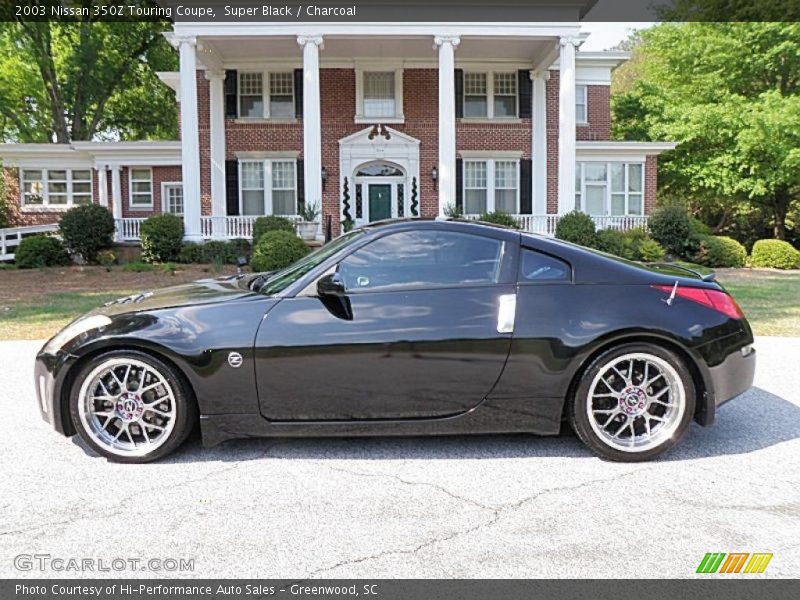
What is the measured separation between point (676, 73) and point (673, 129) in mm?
3767

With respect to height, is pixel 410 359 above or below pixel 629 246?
below

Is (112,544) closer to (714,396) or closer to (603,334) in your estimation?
(603,334)

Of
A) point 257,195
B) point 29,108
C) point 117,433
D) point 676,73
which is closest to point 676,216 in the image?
point 676,73

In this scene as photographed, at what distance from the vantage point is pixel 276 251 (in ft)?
56.3

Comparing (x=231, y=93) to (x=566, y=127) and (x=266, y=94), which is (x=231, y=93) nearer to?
(x=266, y=94)

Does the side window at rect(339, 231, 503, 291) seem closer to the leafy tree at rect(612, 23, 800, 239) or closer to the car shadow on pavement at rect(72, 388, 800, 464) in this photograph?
the car shadow on pavement at rect(72, 388, 800, 464)

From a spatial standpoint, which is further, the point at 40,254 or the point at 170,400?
the point at 40,254

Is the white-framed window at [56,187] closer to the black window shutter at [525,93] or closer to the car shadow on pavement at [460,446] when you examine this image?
the black window shutter at [525,93]

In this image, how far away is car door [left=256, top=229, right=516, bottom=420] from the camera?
397 centimetres

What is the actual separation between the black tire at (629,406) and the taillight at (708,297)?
38 cm

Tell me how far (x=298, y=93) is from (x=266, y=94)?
3.77 feet

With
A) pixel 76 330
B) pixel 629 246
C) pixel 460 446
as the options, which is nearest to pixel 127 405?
pixel 76 330

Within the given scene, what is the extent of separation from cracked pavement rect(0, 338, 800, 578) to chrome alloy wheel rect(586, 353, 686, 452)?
17cm

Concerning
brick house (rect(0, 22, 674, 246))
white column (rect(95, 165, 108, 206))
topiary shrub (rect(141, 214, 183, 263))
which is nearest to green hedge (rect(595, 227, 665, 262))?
brick house (rect(0, 22, 674, 246))
